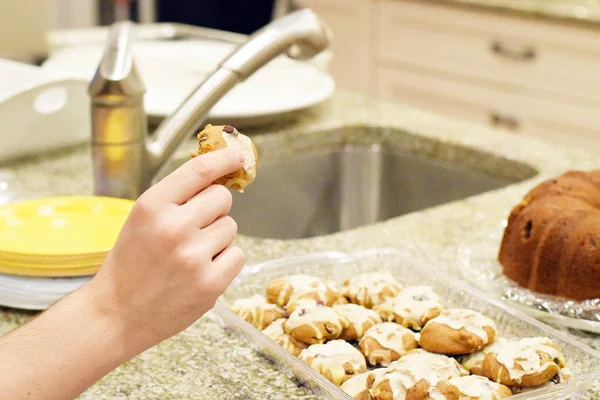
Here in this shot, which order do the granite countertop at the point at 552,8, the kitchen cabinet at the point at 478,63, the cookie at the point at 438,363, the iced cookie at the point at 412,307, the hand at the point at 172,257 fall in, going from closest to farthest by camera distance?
the hand at the point at 172,257 → the cookie at the point at 438,363 → the iced cookie at the point at 412,307 → the granite countertop at the point at 552,8 → the kitchen cabinet at the point at 478,63

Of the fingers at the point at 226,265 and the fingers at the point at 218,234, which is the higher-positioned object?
the fingers at the point at 218,234

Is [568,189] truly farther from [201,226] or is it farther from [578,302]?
[201,226]

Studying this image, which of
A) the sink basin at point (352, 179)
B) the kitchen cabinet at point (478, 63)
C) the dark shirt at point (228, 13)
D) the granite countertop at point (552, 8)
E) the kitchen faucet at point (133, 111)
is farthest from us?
the dark shirt at point (228, 13)

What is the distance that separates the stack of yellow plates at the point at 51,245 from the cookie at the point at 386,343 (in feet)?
1.03

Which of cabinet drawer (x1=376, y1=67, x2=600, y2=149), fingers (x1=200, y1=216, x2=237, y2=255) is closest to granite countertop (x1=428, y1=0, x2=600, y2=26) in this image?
cabinet drawer (x1=376, y1=67, x2=600, y2=149)

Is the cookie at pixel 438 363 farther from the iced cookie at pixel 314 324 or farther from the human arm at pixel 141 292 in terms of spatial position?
the human arm at pixel 141 292

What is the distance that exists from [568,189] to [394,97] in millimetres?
2275

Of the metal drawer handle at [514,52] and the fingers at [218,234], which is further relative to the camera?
the metal drawer handle at [514,52]

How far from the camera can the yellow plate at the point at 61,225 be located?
93 centimetres

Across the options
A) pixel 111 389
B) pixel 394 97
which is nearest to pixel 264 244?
pixel 111 389

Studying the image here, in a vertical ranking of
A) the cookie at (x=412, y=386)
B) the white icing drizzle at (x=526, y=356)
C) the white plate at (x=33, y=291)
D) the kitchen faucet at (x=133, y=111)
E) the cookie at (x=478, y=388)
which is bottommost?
the white plate at (x=33, y=291)

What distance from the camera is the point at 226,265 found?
65 centimetres

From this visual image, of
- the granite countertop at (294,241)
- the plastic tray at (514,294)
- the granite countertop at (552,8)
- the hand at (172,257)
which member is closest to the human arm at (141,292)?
the hand at (172,257)

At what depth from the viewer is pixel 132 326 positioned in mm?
653
